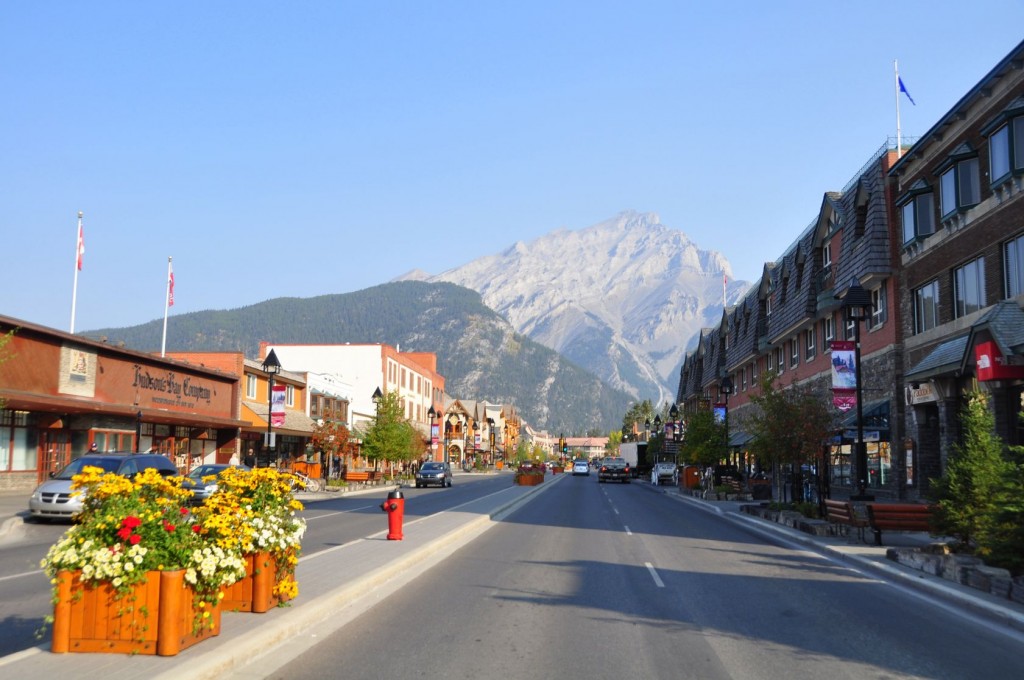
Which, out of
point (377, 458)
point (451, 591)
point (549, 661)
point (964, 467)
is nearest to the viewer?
point (549, 661)

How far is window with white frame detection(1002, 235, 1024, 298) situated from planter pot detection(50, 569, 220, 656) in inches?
902

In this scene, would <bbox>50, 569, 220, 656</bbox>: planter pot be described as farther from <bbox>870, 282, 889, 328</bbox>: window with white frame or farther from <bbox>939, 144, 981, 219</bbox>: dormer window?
<bbox>870, 282, 889, 328</bbox>: window with white frame

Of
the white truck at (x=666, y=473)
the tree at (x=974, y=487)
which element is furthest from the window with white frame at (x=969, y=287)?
the white truck at (x=666, y=473)

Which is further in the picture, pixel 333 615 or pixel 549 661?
pixel 333 615

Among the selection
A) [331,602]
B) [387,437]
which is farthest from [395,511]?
[387,437]

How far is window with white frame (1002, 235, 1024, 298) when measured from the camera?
22812mm

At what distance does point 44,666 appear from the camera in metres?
6.63

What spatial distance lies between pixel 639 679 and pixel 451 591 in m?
5.17

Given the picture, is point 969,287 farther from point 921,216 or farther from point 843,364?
point 843,364

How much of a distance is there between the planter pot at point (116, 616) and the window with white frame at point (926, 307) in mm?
27340

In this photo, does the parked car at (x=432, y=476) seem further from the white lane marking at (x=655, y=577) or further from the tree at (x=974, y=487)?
the tree at (x=974, y=487)

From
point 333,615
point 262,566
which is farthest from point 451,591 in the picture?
point 262,566

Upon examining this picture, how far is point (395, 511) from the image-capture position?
680 inches

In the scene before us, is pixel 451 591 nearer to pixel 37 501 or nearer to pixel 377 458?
pixel 37 501
